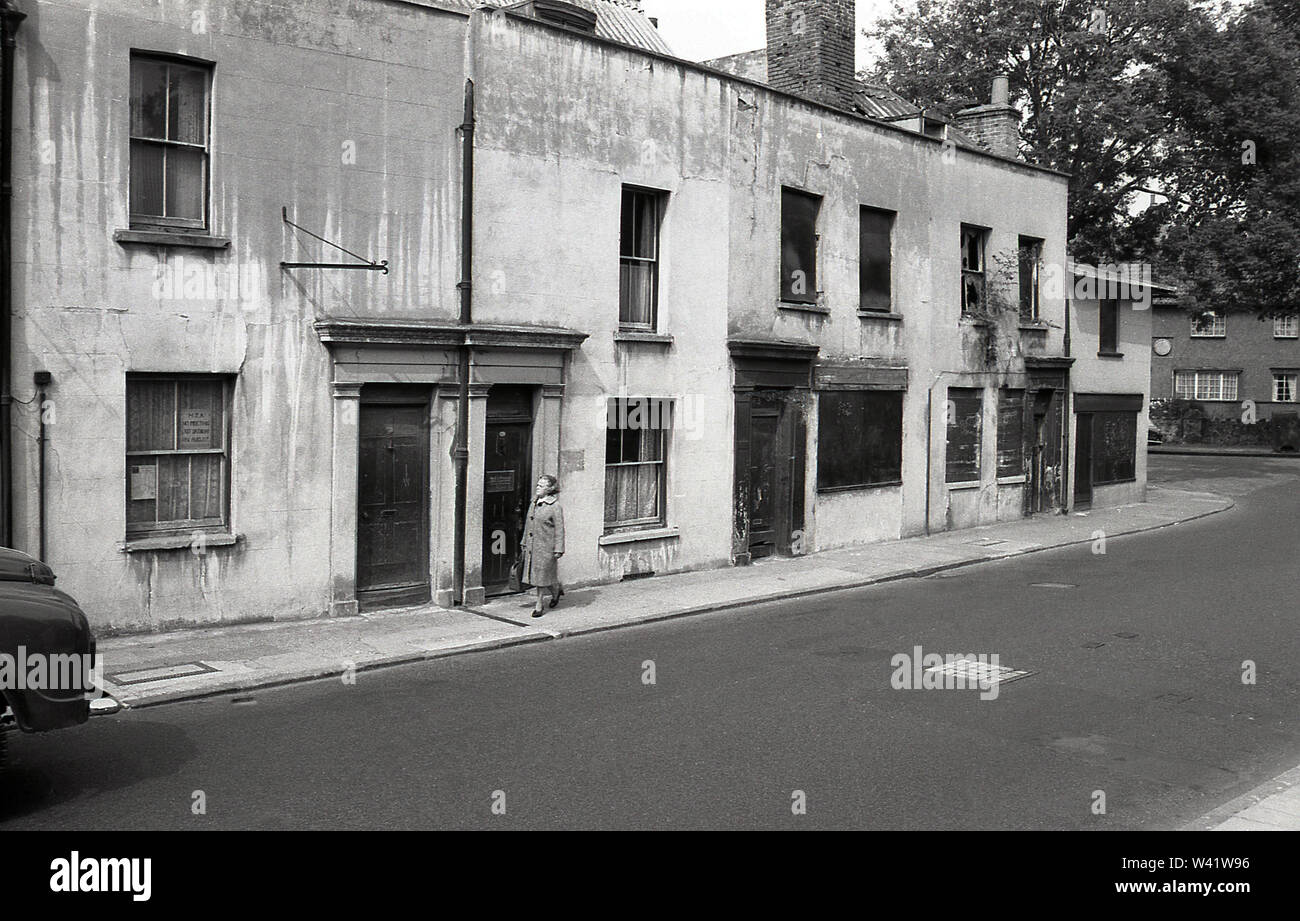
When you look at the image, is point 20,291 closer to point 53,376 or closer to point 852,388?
point 53,376

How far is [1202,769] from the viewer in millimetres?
8086

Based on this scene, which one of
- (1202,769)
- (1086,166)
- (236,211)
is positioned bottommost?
(1202,769)

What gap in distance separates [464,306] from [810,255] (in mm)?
7216

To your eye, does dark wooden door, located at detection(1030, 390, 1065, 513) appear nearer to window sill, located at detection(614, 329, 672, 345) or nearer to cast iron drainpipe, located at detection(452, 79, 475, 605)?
window sill, located at detection(614, 329, 672, 345)

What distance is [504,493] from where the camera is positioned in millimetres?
14992

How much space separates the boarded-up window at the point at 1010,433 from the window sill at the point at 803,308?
20.7ft

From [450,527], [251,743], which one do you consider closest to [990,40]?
[450,527]

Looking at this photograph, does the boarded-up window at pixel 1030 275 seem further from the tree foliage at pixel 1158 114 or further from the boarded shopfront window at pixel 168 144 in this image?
the boarded shopfront window at pixel 168 144

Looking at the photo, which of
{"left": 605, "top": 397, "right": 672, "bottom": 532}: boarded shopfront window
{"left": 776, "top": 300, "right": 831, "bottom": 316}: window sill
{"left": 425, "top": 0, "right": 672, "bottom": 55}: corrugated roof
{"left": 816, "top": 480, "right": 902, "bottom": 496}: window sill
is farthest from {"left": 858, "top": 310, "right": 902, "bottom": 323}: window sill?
{"left": 425, "top": 0, "right": 672, "bottom": 55}: corrugated roof

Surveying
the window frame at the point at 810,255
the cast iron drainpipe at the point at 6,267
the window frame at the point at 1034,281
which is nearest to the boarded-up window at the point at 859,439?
the window frame at the point at 810,255

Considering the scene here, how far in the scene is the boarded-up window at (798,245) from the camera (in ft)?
61.7

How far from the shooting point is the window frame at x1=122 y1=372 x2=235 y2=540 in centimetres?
1202

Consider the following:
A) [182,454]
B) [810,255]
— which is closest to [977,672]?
[182,454]

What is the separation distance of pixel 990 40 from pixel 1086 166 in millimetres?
4755
